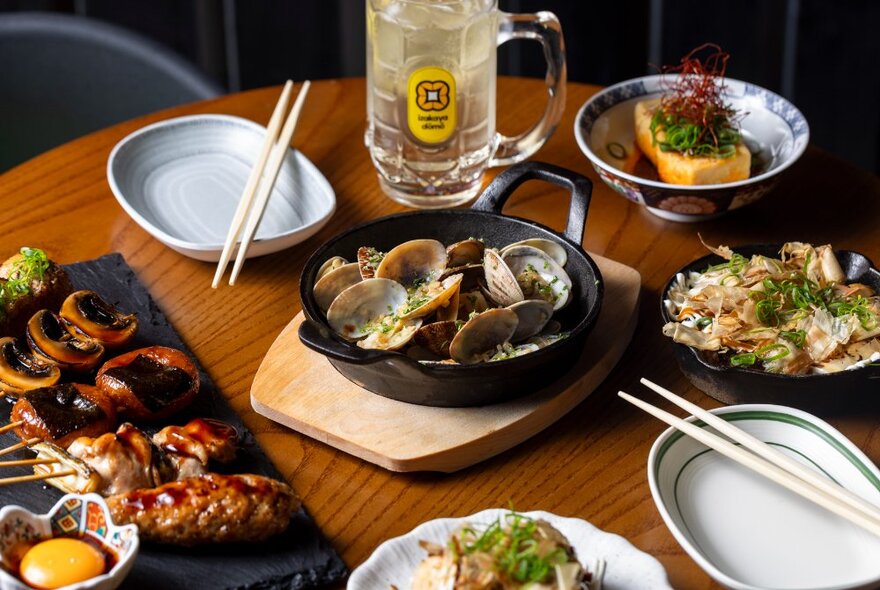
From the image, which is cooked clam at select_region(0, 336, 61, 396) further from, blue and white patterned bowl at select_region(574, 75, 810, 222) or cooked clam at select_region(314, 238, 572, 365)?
blue and white patterned bowl at select_region(574, 75, 810, 222)

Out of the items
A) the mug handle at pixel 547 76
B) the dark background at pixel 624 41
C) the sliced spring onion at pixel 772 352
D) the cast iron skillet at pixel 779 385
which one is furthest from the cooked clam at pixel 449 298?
the dark background at pixel 624 41

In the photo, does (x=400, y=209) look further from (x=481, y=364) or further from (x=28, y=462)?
(x=28, y=462)

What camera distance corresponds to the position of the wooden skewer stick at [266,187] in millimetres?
2252

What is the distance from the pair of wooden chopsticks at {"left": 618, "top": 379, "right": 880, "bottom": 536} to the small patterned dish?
2.69 feet

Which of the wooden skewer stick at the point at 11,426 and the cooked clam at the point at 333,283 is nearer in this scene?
the wooden skewer stick at the point at 11,426

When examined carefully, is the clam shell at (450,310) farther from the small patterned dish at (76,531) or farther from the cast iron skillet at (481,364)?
the small patterned dish at (76,531)

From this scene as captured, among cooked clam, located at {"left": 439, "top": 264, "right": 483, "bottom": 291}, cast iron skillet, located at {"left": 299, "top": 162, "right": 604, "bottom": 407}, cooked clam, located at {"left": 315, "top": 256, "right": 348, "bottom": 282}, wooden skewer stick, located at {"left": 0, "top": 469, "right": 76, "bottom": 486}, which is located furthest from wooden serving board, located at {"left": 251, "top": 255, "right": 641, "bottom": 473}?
wooden skewer stick, located at {"left": 0, "top": 469, "right": 76, "bottom": 486}


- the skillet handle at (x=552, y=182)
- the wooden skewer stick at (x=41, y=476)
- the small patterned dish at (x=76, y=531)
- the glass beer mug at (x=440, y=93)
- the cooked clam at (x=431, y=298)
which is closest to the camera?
the small patterned dish at (x=76, y=531)

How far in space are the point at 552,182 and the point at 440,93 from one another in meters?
0.31

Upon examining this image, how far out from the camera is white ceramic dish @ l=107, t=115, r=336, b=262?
2441 mm

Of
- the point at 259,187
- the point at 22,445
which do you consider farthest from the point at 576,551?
the point at 259,187

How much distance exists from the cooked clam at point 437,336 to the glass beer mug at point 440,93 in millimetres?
661

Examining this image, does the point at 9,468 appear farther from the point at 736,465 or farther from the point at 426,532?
the point at 736,465

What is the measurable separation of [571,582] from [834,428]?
0.65 meters
